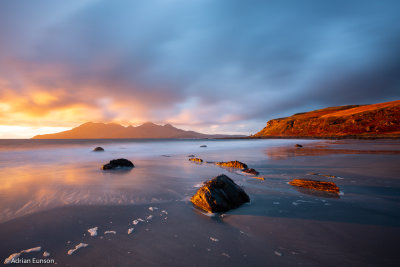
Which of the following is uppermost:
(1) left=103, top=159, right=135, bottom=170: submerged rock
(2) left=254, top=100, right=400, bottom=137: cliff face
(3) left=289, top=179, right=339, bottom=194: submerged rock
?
(2) left=254, top=100, right=400, bottom=137: cliff face

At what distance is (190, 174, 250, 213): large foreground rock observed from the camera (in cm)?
463

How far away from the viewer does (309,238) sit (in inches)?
128

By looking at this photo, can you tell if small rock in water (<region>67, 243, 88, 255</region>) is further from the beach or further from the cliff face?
the cliff face

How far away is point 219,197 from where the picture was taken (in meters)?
4.76

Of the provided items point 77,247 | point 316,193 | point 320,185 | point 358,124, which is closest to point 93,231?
point 77,247

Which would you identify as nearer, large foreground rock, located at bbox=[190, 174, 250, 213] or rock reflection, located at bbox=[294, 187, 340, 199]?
large foreground rock, located at bbox=[190, 174, 250, 213]

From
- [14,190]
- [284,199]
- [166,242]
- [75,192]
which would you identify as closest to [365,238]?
[284,199]

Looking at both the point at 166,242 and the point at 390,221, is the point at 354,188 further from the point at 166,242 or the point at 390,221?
the point at 166,242

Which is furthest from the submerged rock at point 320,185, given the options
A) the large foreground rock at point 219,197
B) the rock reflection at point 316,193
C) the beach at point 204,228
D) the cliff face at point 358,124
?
the cliff face at point 358,124

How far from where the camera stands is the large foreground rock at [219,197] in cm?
463

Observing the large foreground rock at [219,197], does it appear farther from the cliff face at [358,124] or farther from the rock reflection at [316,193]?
the cliff face at [358,124]

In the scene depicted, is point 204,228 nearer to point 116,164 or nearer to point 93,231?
point 93,231

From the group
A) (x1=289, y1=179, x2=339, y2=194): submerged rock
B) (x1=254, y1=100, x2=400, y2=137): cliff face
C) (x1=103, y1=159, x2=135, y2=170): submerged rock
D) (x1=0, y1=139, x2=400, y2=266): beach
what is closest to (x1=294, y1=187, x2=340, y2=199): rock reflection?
(x1=0, y1=139, x2=400, y2=266): beach

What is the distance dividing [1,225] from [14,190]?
4045mm
